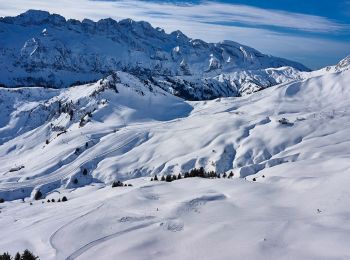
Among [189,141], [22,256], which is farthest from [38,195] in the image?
[22,256]

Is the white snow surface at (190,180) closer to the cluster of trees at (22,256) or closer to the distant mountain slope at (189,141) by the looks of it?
the distant mountain slope at (189,141)

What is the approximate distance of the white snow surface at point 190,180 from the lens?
90.2ft

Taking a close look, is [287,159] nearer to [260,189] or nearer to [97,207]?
[260,189]

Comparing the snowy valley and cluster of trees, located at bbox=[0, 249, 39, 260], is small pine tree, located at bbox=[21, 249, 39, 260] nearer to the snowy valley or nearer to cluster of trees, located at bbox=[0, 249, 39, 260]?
cluster of trees, located at bbox=[0, 249, 39, 260]

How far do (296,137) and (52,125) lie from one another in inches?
4564

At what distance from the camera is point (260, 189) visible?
41750mm

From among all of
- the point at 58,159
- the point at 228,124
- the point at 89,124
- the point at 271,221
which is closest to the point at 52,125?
the point at 89,124

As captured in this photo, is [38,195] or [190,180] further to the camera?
[38,195]

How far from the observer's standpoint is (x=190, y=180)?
169 feet

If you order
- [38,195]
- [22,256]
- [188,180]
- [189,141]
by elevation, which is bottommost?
[38,195]

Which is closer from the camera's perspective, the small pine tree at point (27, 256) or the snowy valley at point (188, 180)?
the snowy valley at point (188, 180)

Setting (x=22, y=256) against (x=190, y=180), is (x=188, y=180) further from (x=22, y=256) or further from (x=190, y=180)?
(x=22, y=256)

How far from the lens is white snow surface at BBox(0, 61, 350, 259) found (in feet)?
90.2

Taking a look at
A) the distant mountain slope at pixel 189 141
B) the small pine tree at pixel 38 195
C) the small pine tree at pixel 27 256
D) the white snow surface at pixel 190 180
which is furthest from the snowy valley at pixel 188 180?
the small pine tree at pixel 27 256
